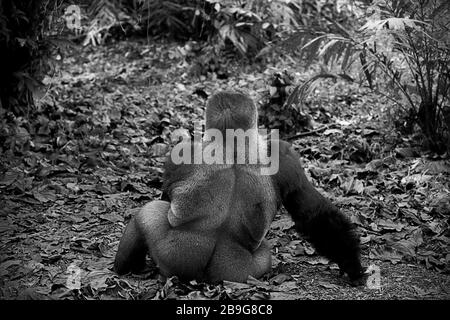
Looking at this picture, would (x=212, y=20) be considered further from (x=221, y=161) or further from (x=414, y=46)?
(x=221, y=161)

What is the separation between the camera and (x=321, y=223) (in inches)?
152

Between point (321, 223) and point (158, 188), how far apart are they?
2.26 metres

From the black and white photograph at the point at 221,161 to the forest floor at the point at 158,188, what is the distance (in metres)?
0.02

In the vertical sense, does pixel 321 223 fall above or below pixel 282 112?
below

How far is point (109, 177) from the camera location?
568cm

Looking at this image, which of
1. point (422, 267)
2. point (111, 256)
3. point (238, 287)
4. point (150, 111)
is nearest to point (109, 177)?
point (111, 256)

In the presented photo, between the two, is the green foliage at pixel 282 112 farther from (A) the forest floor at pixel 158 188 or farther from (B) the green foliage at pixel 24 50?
(B) the green foliage at pixel 24 50

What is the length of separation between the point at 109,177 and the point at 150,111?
81.3 inches

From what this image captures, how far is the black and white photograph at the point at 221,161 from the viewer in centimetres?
356

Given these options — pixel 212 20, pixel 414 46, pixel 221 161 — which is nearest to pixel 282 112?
pixel 414 46

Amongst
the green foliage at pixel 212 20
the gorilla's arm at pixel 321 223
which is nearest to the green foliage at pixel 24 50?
the green foliage at pixel 212 20
